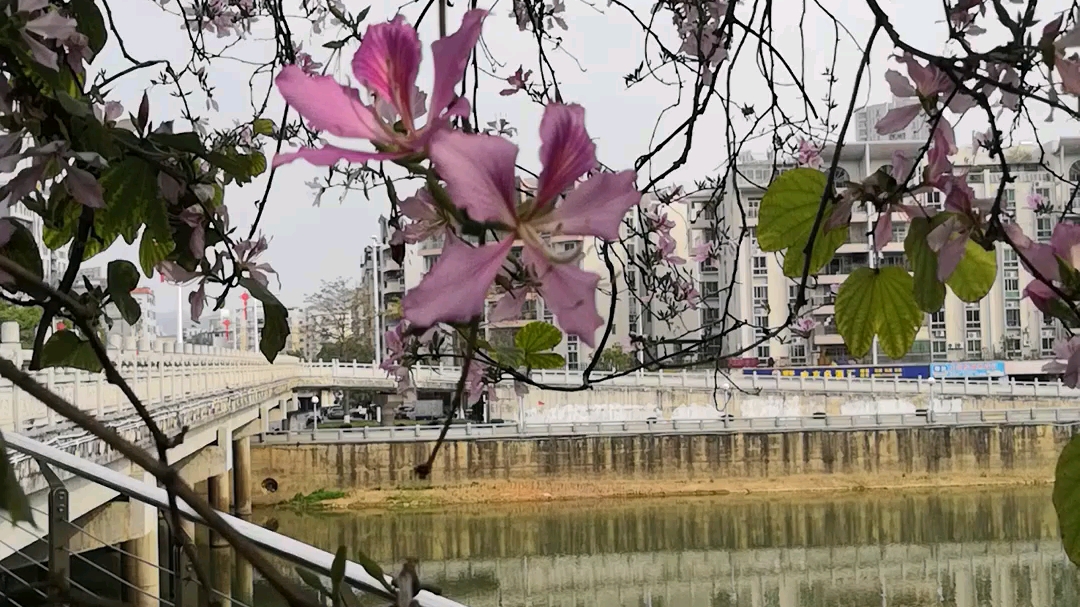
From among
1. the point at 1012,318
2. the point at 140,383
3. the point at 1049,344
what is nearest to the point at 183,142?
the point at 1049,344

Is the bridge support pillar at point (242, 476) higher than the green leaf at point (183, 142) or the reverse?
the reverse

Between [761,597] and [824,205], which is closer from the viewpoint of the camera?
[824,205]

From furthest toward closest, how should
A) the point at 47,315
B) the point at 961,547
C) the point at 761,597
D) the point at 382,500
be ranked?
the point at 382,500 < the point at 961,547 < the point at 761,597 < the point at 47,315

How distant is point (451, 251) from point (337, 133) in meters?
0.04

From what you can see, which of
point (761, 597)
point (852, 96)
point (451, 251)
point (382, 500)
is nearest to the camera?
point (451, 251)

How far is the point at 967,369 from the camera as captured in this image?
18484 millimetres

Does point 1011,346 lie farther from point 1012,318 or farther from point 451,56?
point 451,56

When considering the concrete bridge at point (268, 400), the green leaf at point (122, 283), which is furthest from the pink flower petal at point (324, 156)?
the concrete bridge at point (268, 400)

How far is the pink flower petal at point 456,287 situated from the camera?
0.69ft

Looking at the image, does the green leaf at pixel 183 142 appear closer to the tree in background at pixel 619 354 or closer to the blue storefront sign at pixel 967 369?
the tree in background at pixel 619 354

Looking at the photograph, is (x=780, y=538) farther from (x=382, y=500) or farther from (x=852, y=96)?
(x=852, y=96)

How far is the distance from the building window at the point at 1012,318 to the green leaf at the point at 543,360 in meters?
18.5

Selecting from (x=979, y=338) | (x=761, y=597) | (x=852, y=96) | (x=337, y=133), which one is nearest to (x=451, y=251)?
(x=337, y=133)

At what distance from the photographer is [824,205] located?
1.55 feet
